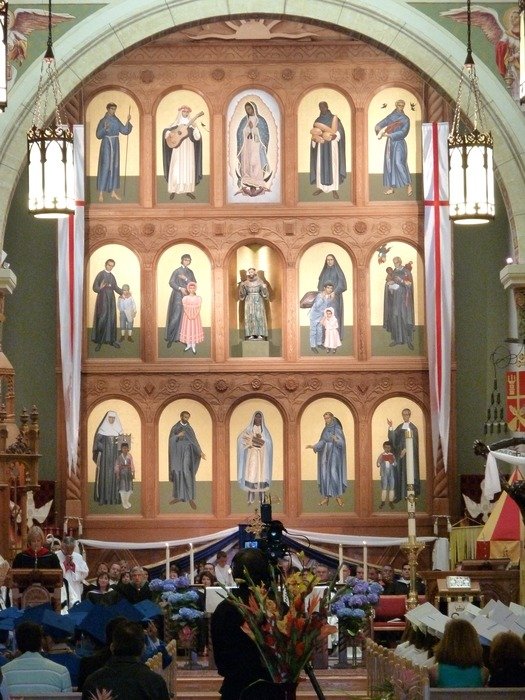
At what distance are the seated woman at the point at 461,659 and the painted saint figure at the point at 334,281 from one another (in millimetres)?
15524

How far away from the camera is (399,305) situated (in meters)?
23.9

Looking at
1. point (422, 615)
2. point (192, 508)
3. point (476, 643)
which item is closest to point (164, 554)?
point (192, 508)

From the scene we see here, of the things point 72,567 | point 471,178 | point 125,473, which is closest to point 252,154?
point 125,473

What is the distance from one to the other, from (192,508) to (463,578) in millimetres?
9994

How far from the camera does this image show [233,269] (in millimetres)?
24172

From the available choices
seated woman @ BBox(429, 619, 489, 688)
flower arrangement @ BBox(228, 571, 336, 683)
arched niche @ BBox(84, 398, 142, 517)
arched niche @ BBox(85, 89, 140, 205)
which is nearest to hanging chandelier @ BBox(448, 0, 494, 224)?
seated woman @ BBox(429, 619, 489, 688)

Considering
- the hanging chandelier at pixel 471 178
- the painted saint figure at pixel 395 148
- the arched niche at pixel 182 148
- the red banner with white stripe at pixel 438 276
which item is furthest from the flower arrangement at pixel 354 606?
the arched niche at pixel 182 148

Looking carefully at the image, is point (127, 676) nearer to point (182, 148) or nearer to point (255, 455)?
point (255, 455)

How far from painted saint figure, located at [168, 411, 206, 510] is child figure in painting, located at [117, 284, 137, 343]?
152 cm

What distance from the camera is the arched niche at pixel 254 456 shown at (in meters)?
23.9

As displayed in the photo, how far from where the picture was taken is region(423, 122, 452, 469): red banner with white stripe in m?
23.0

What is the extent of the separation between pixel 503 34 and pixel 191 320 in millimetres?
6858

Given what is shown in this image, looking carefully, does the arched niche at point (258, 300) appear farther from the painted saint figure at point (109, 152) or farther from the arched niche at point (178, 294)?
the painted saint figure at point (109, 152)

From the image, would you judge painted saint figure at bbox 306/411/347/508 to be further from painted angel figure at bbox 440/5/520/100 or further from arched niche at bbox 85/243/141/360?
painted angel figure at bbox 440/5/520/100
